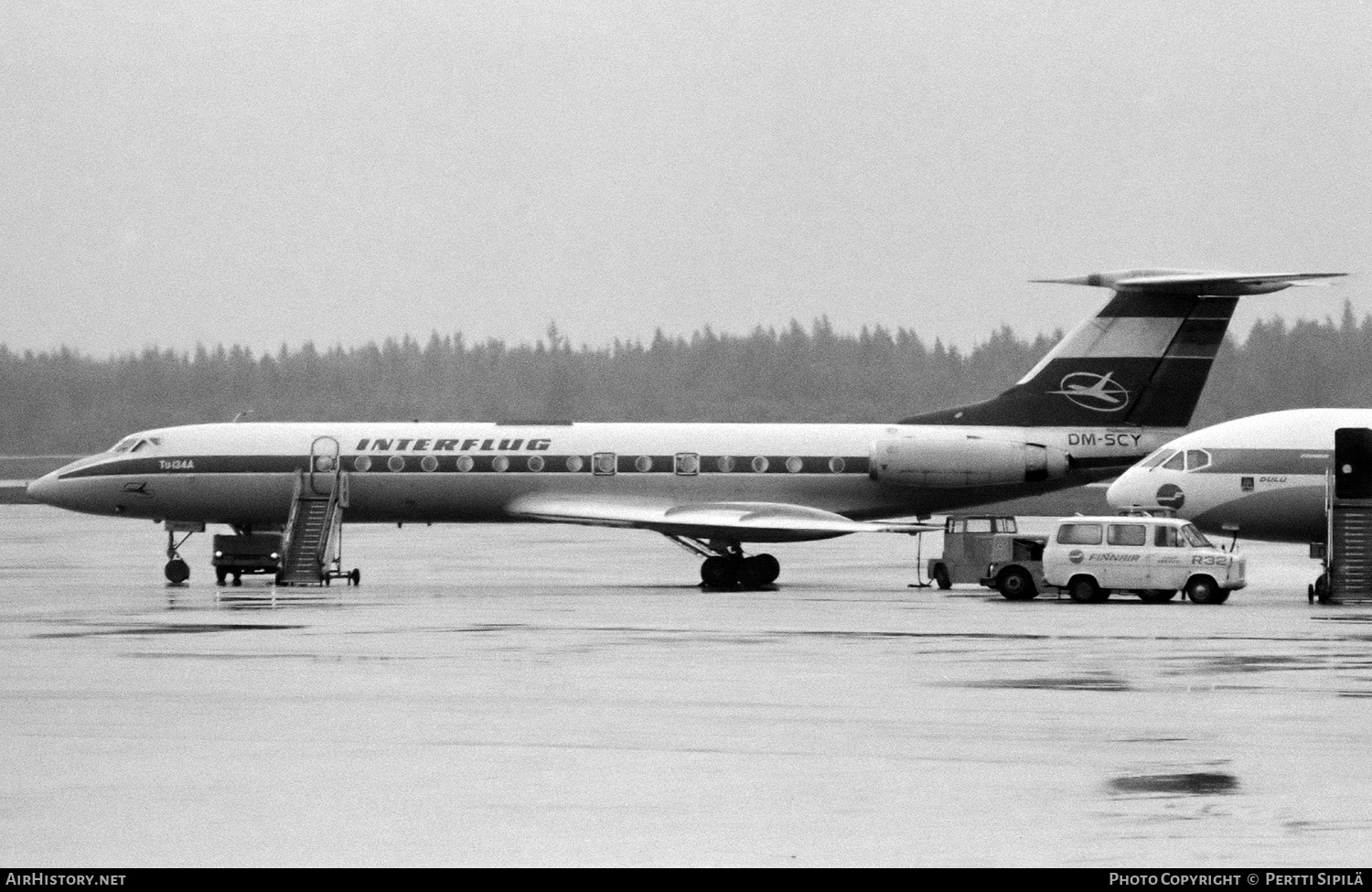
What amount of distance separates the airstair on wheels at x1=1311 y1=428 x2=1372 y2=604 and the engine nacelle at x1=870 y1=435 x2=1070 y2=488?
7.15 m

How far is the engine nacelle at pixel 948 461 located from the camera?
40531 millimetres

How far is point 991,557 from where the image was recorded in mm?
36656

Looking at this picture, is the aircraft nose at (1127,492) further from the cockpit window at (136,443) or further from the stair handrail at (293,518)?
the cockpit window at (136,443)

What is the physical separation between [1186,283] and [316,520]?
18.5 m

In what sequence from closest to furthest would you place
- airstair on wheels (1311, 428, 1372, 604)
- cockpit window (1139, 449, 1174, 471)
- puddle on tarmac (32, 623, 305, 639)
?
puddle on tarmac (32, 623, 305, 639) < airstair on wheels (1311, 428, 1372, 604) < cockpit window (1139, 449, 1174, 471)

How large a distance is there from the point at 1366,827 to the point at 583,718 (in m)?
7.25

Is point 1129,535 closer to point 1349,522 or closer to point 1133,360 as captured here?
point 1349,522

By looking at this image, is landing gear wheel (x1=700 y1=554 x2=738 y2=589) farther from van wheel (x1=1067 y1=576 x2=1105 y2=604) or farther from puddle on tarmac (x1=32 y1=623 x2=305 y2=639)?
puddle on tarmac (x1=32 y1=623 x2=305 y2=639)

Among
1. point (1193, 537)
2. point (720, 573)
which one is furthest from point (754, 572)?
point (1193, 537)

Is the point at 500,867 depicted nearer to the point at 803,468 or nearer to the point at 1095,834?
the point at 1095,834

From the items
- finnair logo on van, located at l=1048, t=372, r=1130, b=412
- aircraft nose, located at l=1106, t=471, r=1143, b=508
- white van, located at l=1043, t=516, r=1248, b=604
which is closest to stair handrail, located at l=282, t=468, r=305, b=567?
white van, located at l=1043, t=516, r=1248, b=604

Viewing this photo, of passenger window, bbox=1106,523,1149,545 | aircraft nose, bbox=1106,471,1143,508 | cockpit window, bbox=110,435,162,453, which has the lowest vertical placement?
passenger window, bbox=1106,523,1149,545

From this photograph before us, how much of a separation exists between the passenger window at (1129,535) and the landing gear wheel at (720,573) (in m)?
8.86

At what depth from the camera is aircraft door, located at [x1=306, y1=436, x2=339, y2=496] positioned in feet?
136
